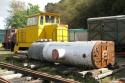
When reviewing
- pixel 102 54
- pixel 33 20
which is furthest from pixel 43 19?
pixel 102 54

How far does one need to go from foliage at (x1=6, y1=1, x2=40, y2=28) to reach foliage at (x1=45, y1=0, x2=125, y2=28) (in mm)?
9997

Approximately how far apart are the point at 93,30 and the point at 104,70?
9.82m

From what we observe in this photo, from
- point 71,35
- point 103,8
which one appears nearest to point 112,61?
point 71,35

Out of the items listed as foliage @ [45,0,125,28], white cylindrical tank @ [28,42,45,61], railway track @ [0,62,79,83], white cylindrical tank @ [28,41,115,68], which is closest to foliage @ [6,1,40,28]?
foliage @ [45,0,125,28]

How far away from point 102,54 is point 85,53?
0.75m

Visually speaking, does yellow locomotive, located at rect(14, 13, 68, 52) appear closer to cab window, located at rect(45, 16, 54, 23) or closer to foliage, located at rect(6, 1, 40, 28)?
cab window, located at rect(45, 16, 54, 23)

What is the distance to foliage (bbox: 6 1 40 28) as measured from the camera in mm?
58781

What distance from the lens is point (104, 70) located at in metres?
11.3

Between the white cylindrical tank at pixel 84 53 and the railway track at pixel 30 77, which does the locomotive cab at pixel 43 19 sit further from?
the railway track at pixel 30 77

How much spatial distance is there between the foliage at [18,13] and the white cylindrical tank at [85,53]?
43395 millimetres

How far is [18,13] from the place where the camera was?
60.5 meters

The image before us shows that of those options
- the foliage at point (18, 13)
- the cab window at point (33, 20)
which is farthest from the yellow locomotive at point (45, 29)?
the foliage at point (18, 13)

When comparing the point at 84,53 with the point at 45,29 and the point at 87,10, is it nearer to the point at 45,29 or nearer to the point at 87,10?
the point at 45,29

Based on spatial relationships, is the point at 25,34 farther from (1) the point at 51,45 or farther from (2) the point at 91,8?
(2) the point at 91,8
